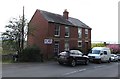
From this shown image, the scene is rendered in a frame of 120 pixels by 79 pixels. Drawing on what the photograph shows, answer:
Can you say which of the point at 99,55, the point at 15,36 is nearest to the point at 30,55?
the point at 15,36

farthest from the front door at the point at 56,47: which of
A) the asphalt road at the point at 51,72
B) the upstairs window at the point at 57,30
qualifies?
the asphalt road at the point at 51,72

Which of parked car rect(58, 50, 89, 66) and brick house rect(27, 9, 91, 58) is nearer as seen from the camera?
parked car rect(58, 50, 89, 66)

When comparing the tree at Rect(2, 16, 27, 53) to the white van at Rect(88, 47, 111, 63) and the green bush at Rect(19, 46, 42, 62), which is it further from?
the white van at Rect(88, 47, 111, 63)

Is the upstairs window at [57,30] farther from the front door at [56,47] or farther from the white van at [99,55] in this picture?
the white van at [99,55]

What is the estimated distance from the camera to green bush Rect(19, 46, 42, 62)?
26203 millimetres

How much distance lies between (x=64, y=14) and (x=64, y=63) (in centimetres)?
1666

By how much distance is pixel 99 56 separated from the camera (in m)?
29.1

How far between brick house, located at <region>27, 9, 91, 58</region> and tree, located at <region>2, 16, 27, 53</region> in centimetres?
203

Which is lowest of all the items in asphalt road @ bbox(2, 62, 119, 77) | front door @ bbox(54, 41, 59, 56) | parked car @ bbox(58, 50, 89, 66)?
asphalt road @ bbox(2, 62, 119, 77)

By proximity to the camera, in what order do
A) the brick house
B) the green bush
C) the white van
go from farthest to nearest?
the brick house, the white van, the green bush

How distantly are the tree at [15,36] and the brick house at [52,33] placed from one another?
2.03m

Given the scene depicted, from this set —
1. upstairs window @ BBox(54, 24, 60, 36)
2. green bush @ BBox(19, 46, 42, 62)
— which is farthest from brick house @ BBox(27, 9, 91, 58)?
green bush @ BBox(19, 46, 42, 62)

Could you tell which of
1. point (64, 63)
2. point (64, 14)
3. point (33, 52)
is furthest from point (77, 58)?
point (64, 14)

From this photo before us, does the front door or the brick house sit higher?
the brick house
